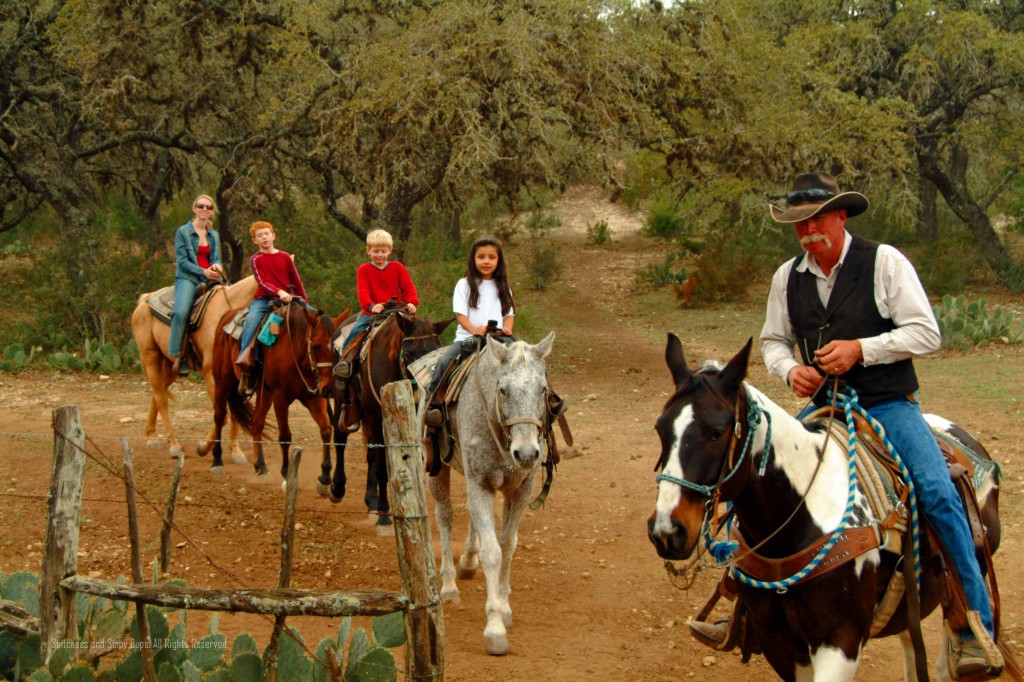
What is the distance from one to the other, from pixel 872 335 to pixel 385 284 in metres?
4.98

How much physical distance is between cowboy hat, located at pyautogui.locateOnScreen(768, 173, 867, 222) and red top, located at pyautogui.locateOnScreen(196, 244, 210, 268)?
7477 mm

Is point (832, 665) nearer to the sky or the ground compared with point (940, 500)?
nearer to the ground

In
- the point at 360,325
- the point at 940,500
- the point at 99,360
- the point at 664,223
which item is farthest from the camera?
the point at 664,223

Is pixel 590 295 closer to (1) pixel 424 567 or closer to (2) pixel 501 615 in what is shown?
(2) pixel 501 615

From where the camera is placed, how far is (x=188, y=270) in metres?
9.88

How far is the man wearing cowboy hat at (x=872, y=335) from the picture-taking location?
3.68 meters

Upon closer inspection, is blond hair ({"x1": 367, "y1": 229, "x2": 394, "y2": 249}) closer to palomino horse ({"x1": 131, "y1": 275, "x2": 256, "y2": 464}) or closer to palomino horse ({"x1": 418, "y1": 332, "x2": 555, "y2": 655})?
palomino horse ({"x1": 418, "y1": 332, "x2": 555, "y2": 655})

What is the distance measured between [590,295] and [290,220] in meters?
10.0

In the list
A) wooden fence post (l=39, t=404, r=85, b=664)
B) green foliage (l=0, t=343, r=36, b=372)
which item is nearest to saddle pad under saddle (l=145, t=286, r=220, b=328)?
green foliage (l=0, t=343, r=36, b=372)

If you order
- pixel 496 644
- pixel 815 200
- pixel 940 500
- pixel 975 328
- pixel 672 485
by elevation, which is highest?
pixel 815 200

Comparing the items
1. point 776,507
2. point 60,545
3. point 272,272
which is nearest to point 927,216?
point 272,272

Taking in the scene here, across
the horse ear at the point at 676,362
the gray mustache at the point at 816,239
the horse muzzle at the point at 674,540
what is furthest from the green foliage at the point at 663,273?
the horse muzzle at the point at 674,540

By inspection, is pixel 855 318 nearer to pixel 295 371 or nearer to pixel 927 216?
pixel 295 371

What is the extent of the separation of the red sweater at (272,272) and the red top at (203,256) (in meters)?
1.12
